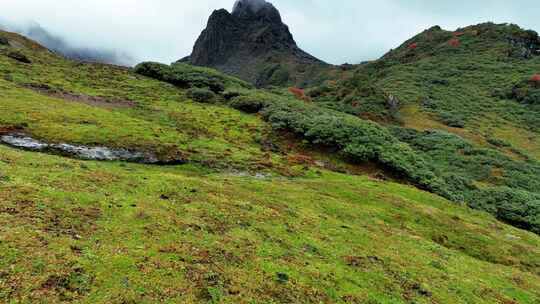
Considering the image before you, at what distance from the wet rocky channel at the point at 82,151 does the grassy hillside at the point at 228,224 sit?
1.18m

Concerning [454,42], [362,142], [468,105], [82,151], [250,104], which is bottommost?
[82,151]

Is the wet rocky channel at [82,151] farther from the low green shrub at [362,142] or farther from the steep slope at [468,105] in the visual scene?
the steep slope at [468,105]

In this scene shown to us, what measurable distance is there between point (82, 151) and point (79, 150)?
0.92 feet

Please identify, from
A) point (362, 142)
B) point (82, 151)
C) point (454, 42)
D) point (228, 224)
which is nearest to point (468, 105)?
point (454, 42)

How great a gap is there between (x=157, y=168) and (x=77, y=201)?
15.3m

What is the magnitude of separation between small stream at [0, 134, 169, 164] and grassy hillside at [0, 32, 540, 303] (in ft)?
3.94

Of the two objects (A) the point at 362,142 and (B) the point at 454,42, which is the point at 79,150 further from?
(B) the point at 454,42

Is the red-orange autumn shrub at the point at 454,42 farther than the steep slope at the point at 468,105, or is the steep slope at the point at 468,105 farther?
the red-orange autumn shrub at the point at 454,42

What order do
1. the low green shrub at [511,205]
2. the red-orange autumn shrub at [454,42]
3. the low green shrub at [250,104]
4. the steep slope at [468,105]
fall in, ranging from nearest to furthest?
the low green shrub at [511,205] → the steep slope at [468,105] → the low green shrub at [250,104] → the red-orange autumn shrub at [454,42]

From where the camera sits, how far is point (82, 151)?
33875 mm

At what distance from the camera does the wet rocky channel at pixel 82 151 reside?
32312mm

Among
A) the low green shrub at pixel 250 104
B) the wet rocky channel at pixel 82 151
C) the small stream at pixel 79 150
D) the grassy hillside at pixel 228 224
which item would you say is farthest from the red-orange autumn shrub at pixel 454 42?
the small stream at pixel 79 150

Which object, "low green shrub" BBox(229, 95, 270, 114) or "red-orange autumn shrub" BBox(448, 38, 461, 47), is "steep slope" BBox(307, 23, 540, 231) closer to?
"red-orange autumn shrub" BBox(448, 38, 461, 47)

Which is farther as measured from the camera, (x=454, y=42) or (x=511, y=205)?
(x=454, y=42)
